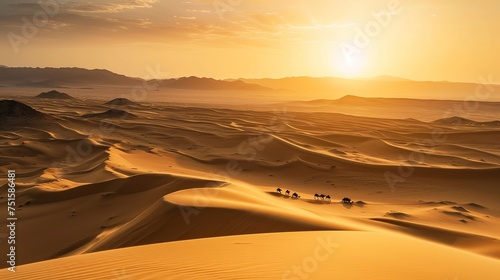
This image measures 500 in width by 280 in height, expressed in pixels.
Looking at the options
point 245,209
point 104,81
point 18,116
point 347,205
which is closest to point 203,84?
point 104,81

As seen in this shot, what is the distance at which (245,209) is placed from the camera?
8.26m

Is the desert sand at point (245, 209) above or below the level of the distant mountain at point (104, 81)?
below

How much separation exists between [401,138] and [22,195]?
27.6 m

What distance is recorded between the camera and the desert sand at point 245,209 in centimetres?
504

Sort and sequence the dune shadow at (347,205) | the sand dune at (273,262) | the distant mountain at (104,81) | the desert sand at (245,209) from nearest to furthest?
the sand dune at (273,262) → the desert sand at (245,209) → the dune shadow at (347,205) → the distant mountain at (104,81)

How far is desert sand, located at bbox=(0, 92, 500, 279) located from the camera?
16.5 feet

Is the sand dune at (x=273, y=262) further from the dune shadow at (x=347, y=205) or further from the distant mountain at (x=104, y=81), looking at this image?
the distant mountain at (x=104, y=81)

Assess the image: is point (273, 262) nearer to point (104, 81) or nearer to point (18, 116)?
point (18, 116)

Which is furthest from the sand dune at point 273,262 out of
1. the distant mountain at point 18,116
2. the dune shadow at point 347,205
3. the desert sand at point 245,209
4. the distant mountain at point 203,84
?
the distant mountain at point 203,84

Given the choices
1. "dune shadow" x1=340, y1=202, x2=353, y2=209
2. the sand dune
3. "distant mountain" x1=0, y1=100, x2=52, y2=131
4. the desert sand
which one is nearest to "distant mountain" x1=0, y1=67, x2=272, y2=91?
"distant mountain" x1=0, y1=100, x2=52, y2=131

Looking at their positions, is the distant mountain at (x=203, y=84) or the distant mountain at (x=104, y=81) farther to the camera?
the distant mountain at (x=203, y=84)

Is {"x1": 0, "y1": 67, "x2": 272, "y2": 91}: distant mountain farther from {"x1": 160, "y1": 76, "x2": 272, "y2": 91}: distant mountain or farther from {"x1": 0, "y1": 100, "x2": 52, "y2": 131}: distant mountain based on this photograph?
{"x1": 0, "y1": 100, "x2": 52, "y2": 131}: distant mountain

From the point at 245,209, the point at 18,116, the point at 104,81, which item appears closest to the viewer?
the point at 245,209

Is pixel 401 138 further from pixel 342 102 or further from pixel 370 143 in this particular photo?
pixel 342 102
